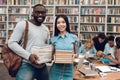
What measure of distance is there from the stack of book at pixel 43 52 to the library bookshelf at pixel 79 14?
Result: 18.0ft

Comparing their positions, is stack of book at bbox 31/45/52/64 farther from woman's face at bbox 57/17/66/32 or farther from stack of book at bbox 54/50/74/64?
woman's face at bbox 57/17/66/32

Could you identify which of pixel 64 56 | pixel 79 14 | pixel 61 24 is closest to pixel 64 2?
pixel 79 14

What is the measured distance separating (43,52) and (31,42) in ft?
0.54

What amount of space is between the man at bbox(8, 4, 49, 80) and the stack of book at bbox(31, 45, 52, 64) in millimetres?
43

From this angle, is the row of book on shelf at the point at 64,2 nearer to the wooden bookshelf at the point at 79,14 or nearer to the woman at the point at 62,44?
the wooden bookshelf at the point at 79,14

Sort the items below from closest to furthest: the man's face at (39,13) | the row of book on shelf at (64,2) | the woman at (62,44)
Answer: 1. the man's face at (39,13)
2. the woman at (62,44)
3. the row of book on shelf at (64,2)

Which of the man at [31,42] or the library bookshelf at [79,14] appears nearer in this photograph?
the man at [31,42]

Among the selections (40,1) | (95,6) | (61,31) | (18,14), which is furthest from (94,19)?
(61,31)

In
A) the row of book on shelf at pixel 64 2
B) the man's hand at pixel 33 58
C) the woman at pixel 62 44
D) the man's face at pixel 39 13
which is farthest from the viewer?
the row of book on shelf at pixel 64 2

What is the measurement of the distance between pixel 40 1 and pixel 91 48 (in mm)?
3479

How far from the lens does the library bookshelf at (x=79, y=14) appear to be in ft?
25.5

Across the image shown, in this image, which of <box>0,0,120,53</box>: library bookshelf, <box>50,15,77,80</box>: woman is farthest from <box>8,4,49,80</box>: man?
<box>0,0,120,53</box>: library bookshelf

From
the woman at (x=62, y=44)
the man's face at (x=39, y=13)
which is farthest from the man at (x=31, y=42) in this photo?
the woman at (x=62, y=44)

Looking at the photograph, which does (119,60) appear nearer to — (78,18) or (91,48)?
(91,48)
